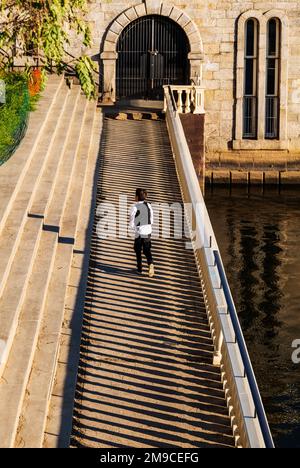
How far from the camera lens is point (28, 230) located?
54.1ft

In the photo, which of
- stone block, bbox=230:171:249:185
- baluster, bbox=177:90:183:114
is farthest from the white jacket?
stone block, bbox=230:171:249:185

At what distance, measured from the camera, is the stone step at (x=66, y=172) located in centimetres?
1820

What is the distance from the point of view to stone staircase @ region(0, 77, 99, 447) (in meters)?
12.0

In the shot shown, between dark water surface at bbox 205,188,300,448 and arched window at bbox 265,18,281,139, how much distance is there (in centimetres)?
212

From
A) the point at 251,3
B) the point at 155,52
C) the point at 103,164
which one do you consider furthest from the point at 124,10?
the point at 103,164

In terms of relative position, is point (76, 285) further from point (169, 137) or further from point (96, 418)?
point (169, 137)

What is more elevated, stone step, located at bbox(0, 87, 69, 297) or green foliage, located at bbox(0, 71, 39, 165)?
green foliage, located at bbox(0, 71, 39, 165)

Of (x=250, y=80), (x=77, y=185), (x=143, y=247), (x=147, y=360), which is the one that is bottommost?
(x=147, y=360)

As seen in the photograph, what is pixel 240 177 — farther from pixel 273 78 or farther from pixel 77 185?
pixel 77 185

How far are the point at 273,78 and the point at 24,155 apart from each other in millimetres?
15837

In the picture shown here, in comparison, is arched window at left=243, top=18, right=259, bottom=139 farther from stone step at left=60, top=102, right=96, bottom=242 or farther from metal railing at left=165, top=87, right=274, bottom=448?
metal railing at left=165, top=87, right=274, bottom=448

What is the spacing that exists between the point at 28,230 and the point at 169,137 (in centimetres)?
1106

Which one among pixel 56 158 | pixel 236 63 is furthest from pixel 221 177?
pixel 56 158

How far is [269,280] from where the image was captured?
2373cm
